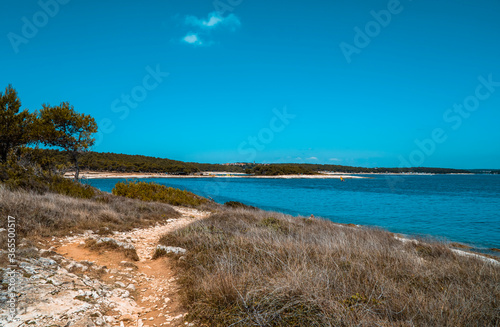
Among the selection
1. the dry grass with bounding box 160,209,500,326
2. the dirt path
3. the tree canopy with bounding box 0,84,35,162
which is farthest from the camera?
the tree canopy with bounding box 0,84,35,162

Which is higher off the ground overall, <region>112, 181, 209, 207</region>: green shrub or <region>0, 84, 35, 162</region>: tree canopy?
<region>0, 84, 35, 162</region>: tree canopy

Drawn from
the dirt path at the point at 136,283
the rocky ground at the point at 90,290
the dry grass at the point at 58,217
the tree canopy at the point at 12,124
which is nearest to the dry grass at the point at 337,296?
the dirt path at the point at 136,283

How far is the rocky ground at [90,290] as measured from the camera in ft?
11.6

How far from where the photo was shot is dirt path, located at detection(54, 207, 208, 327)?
400 cm

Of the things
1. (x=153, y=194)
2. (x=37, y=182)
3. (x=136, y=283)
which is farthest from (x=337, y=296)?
(x=153, y=194)

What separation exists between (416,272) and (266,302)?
3435mm

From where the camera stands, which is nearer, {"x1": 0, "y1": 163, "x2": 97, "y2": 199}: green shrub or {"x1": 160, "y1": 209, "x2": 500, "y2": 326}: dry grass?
{"x1": 160, "y1": 209, "x2": 500, "y2": 326}: dry grass

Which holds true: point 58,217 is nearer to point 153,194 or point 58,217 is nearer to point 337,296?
point 337,296

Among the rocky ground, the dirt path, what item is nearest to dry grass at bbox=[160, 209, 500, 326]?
the dirt path

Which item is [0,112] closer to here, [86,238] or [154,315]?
[86,238]

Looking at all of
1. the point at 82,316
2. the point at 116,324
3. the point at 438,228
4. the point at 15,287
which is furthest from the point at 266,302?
the point at 438,228

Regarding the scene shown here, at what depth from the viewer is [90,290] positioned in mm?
4359

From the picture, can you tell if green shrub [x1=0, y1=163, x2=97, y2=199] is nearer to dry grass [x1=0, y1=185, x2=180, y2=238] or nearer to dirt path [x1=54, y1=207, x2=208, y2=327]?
dry grass [x1=0, y1=185, x2=180, y2=238]

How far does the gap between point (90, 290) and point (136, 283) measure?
1.02m
